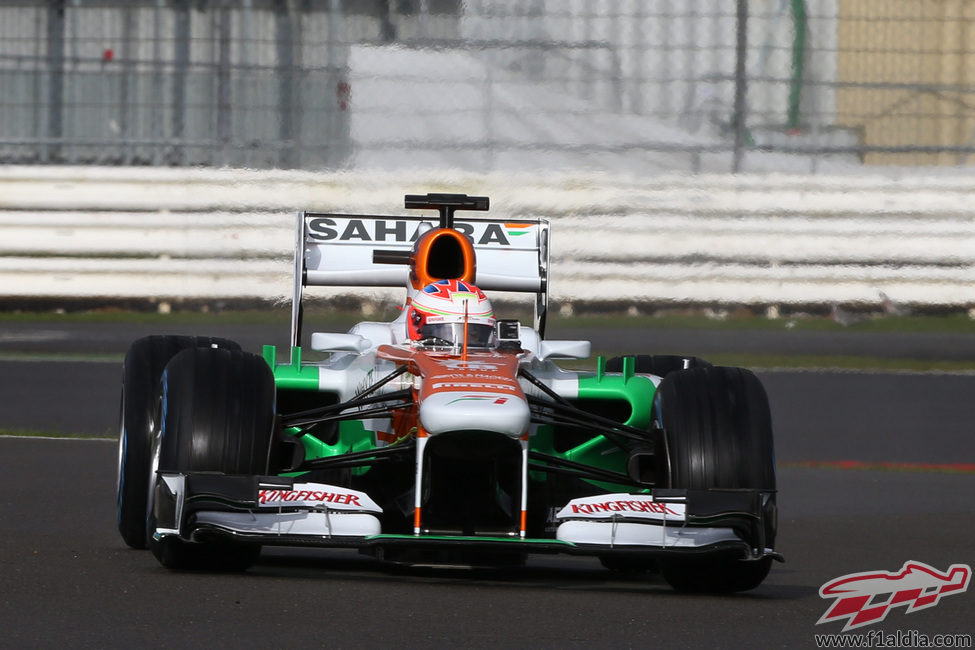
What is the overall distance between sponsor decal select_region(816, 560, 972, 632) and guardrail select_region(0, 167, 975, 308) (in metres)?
11.1

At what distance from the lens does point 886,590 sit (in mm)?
7637

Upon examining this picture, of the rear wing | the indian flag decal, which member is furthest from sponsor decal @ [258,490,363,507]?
the indian flag decal

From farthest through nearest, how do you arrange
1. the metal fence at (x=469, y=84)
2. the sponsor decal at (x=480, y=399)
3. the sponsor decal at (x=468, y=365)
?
A: the metal fence at (x=469, y=84) < the sponsor decal at (x=468, y=365) < the sponsor decal at (x=480, y=399)

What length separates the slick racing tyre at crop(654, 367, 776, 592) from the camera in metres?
7.23

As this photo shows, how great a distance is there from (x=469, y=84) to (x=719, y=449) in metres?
12.5

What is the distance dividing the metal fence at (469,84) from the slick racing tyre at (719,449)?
12.0m

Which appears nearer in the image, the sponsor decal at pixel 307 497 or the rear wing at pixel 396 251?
the sponsor decal at pixel 307 497

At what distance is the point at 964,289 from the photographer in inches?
779

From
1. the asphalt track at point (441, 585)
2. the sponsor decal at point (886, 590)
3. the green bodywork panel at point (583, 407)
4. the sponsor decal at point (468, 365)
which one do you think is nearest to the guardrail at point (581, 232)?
the asphalt track at point (441, 585)

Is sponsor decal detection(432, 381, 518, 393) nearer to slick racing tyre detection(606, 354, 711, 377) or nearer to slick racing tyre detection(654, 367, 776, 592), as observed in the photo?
slick racing tyre detection(654, 367, 776, 592)

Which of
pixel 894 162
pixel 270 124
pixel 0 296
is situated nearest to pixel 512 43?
pixel 270 124

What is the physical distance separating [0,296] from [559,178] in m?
5.98

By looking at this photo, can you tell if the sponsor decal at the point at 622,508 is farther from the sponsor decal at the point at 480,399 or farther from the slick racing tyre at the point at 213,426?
the slick racing tyre at the point at 213,426

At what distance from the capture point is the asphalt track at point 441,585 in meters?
6.01
